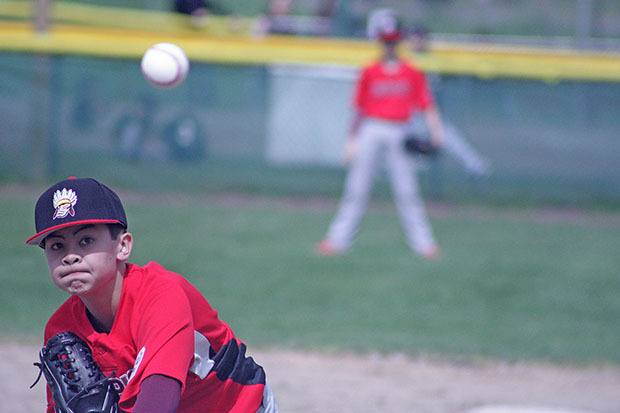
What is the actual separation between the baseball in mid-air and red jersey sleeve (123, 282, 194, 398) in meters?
1.72

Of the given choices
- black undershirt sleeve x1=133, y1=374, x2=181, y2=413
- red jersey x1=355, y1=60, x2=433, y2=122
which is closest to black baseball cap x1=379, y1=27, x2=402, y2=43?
red jersey x1=355, y1=60, x2=433, y2=122

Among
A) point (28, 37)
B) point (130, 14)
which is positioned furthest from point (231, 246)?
point (130, 14)


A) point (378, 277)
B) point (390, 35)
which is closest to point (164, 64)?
point (378, 277)

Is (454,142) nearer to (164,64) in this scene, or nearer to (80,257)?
(164,64)

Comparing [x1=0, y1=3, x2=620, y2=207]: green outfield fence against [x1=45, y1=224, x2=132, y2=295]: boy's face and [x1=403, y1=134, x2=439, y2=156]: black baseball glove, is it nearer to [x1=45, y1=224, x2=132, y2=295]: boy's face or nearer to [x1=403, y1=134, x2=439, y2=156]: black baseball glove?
[x1=403, y1=134, x2=439, y2=156]: black baseball glove

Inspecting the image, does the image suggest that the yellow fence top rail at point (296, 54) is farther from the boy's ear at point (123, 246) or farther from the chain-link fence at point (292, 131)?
the boy's ear at point (123, 246)

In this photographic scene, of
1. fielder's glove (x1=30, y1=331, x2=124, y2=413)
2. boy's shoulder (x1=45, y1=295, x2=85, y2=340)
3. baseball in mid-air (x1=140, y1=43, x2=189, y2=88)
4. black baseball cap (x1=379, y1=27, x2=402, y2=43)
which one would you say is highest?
black baseball cap (x1=379, y1=27, x2=402, y2=43)

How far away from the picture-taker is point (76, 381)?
2510 millimetres

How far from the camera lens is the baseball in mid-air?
3.96 metres

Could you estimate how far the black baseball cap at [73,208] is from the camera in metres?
2.35

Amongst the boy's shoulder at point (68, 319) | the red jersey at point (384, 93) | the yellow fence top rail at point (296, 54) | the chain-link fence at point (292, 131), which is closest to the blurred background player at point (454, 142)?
the chain-link fence at point (292, 131)

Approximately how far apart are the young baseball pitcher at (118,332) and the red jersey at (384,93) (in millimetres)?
6065

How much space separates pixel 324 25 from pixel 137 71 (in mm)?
4358

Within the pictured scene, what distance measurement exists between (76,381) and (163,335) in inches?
14.1
